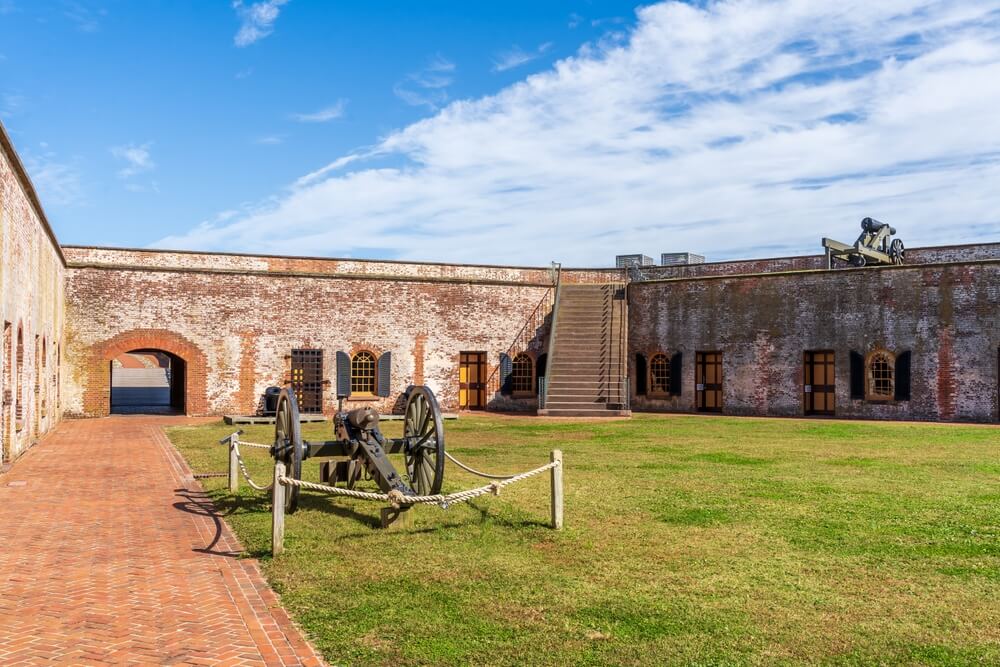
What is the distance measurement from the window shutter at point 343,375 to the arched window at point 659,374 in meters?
8.75

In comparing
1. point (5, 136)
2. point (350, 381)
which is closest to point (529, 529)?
point (5, 136)

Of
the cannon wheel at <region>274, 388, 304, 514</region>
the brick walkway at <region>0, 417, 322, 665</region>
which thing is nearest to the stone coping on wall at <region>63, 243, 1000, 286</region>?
the brick walkway at <region>0, 417, 322, 665</region>

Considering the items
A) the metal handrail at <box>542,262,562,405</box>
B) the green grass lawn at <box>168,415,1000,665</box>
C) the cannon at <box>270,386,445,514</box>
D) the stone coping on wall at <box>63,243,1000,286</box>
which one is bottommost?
the green grass lawn at <box>168,415,1000,665</box>

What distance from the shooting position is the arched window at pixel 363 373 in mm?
22531

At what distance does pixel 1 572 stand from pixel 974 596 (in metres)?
6.50

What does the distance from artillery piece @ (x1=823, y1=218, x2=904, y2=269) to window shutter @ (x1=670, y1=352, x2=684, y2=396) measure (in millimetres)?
5048

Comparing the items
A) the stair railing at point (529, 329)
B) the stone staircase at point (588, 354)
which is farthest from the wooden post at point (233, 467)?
the stair railing at point (529, 329)

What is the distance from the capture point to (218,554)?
20.5ft

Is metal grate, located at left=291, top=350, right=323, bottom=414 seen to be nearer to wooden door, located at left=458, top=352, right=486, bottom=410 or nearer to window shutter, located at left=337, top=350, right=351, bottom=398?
window shutter, located at left=337, top=350, right=351, bottom=398

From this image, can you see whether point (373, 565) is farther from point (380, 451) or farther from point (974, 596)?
point (974, 596)

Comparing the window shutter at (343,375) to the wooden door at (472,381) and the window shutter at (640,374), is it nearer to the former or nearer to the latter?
the wooden door at (472,381)

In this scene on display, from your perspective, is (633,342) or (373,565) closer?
(373,565)

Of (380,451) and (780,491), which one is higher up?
(380,451)

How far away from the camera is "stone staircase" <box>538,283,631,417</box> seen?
21.3m
